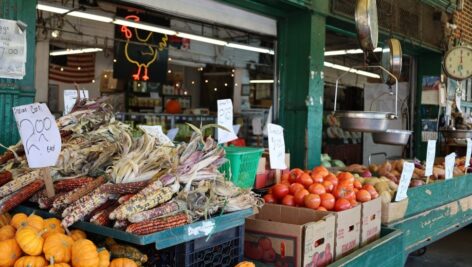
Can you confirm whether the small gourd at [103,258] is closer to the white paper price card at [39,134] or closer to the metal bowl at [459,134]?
the white paper price card at [39,134]

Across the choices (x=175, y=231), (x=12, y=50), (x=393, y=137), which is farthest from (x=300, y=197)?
(x=12, y=50)

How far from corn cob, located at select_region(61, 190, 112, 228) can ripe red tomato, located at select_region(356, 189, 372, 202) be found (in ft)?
7.04

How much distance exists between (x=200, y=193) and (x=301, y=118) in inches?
151

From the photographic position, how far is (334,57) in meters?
12.2

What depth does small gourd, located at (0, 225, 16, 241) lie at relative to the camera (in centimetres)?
201

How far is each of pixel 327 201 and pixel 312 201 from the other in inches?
4.2

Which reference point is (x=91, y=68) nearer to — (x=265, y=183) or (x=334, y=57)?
(x=334, y=57)

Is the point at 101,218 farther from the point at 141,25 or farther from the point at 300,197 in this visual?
the point at 141,25

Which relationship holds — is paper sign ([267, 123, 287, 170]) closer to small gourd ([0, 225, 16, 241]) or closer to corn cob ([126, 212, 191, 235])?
corn cob ([126, 212, 191, 235])

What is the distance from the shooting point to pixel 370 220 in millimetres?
3383

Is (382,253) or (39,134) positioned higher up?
(39,134)

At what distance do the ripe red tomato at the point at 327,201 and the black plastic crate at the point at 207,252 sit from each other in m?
1.07

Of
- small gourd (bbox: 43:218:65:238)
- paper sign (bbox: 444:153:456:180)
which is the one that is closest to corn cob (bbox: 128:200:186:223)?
small gourd (bbox: 43:218:65:238)

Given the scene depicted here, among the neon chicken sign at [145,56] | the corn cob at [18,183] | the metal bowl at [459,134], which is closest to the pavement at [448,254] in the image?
the metal bowl at [459,134]
